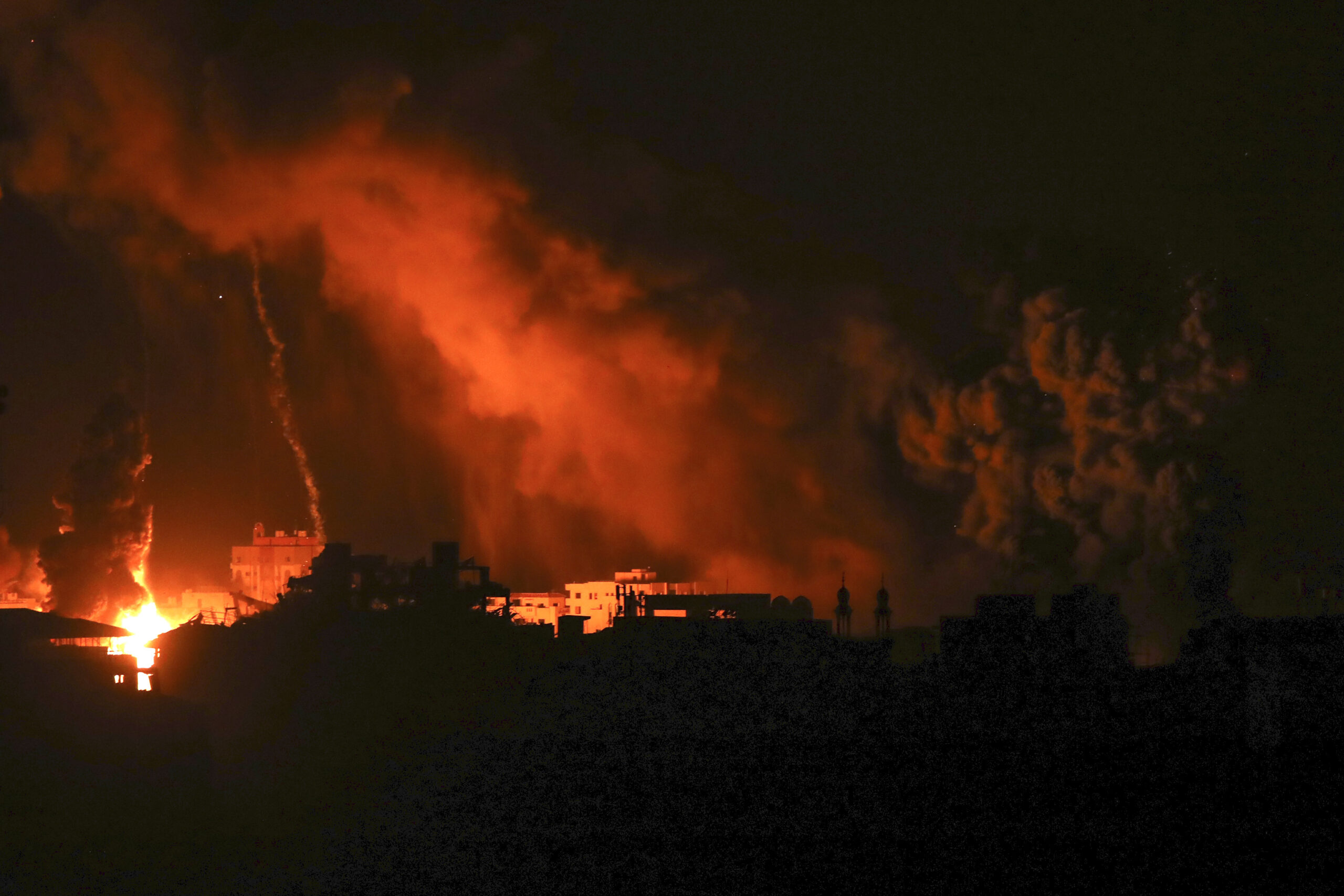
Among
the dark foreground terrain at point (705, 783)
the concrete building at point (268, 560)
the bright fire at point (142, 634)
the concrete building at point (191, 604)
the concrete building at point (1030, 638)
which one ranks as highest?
the concrete building at point (268, 560)

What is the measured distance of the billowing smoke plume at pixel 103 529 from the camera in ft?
228

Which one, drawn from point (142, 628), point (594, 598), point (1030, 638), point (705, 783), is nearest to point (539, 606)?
point (594, 598)

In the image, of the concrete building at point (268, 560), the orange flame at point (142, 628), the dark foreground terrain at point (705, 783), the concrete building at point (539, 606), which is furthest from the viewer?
the concrete building at point (268, 560)

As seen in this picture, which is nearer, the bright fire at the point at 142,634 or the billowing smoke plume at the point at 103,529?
the bright fire at the point at 142,634

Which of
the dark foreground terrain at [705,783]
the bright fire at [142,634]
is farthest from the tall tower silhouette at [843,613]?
the bright fire at [142,634]

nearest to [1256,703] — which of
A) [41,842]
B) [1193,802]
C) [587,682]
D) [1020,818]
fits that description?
[1193,802]

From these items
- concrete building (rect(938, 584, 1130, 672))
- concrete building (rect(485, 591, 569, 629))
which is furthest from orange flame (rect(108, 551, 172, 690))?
concrete building (rect(938, 584, 1130, 672))

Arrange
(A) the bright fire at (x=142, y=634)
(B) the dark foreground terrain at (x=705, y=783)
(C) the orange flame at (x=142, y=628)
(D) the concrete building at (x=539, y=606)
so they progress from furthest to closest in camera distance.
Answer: (D) the concrete building at (x=539, y=606), (C) the orange flame at (x=142, y=628), (A) the bright fire at (x=142, y=634), (B) the dark foreground terrain at (x=705, y=783)

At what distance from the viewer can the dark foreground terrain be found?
28.5m

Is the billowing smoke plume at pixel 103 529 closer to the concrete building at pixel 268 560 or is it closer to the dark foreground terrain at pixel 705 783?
the concrete building at pixel 268 560

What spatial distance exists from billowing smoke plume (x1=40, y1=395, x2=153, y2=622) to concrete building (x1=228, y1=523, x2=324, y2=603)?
5.36 m

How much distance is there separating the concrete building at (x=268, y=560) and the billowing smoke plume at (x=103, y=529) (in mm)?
5356

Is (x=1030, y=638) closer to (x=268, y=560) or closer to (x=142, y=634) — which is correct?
(x=142, y=634)

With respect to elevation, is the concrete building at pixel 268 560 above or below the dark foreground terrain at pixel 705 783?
above
